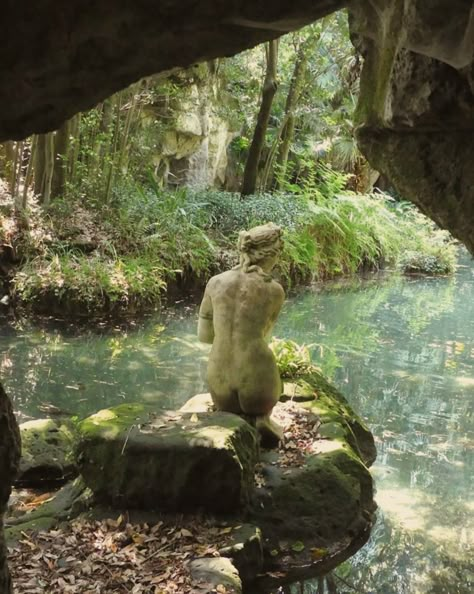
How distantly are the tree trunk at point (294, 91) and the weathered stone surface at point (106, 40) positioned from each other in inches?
683

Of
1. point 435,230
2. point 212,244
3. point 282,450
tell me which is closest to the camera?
point 282,450

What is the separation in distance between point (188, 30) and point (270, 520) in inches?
139

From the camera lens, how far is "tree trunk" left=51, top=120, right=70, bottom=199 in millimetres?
14430

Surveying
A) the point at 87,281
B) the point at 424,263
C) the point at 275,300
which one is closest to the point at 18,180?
the point at 87,281

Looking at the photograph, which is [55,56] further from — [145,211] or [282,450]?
[145,211]

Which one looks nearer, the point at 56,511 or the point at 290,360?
the point at 56,511

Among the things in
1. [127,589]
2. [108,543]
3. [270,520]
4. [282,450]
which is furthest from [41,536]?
[282,450]

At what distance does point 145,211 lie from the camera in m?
14.8

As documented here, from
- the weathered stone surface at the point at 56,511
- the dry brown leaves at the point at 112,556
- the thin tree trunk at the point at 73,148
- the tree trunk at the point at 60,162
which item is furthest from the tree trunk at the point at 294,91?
the dry brown leaves at the point at 112,556

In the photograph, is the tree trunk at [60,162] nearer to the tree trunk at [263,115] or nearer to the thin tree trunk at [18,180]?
the thin tree trunk at [18,180]

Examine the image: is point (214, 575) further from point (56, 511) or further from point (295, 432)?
point (295, 432)

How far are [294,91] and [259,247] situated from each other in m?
16.1

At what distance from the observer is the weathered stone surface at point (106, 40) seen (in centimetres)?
195

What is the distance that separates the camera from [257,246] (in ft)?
17.8
